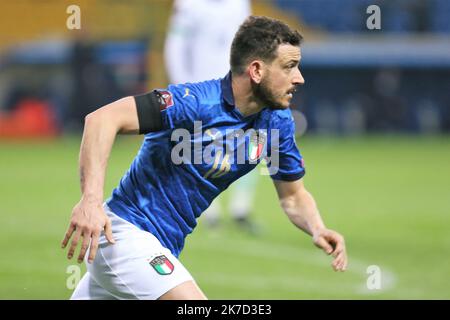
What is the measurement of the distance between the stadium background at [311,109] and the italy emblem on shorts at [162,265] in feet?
16.6

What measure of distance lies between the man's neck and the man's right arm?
2.17ft

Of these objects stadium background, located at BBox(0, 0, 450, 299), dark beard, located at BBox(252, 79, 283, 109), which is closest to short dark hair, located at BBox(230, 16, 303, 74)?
dark beard, located at BBox(252, 79, 283, 109)

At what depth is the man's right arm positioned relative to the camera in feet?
13.5

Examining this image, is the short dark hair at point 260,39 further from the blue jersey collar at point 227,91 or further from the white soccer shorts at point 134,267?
the white soccer shorts at point 134,267

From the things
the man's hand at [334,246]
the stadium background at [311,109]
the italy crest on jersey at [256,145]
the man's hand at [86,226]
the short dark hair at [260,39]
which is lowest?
the stadium background at [311,109]

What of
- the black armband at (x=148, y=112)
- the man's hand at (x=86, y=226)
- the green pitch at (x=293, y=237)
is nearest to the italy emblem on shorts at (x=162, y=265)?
the man's hand at (x=86, y=226)

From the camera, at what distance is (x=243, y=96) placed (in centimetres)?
496

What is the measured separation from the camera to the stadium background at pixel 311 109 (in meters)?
11.5

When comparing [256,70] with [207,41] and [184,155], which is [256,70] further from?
[207,41]

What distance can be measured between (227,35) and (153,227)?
6.19 metres

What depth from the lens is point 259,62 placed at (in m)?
4.87

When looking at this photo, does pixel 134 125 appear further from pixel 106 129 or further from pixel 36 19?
pixel 36 19

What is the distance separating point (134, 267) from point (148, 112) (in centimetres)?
77
